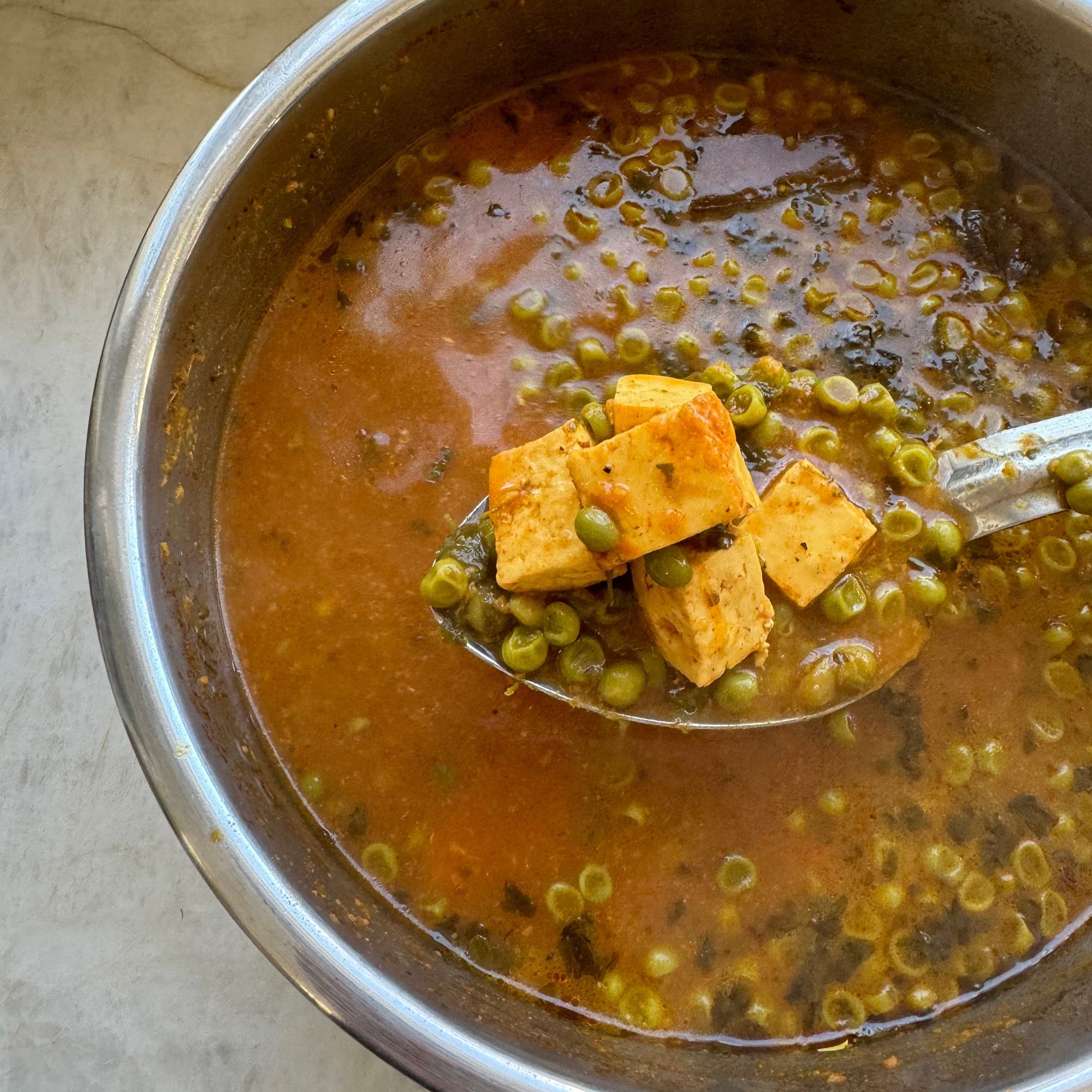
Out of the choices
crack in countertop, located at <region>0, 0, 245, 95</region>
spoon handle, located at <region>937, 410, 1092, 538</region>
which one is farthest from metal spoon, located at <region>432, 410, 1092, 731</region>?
crack in countertop, located at <region>0, 0, 245, 95</region>

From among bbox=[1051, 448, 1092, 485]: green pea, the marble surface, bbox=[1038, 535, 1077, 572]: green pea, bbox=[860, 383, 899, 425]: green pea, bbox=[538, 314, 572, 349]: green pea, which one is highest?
bbox=[1051, 448, 1092, 485]: green pea

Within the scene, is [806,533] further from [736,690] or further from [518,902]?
[518,902]

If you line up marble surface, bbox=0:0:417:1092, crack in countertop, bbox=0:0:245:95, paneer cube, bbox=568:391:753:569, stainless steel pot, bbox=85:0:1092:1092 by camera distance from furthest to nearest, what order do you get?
crack in countertop, bbox=0:0:245:95
marble surface, bbox=0:0:417:1092
stainless steel pot, bbox=85:0:1092:1092
paneer cube, bbox=568:391:753:569

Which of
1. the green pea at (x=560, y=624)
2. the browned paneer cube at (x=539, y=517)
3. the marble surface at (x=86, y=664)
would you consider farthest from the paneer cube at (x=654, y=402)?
the marble surface at (x=86, y=664)

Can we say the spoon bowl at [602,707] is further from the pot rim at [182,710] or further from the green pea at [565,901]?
the pot rim at [182,710]

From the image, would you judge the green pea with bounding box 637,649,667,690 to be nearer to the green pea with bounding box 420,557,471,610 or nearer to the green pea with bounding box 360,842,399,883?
the green pea with bounding box 420,557,471,610

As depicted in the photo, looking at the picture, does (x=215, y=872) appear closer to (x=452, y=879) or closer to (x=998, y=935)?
(x=452, y=879)
